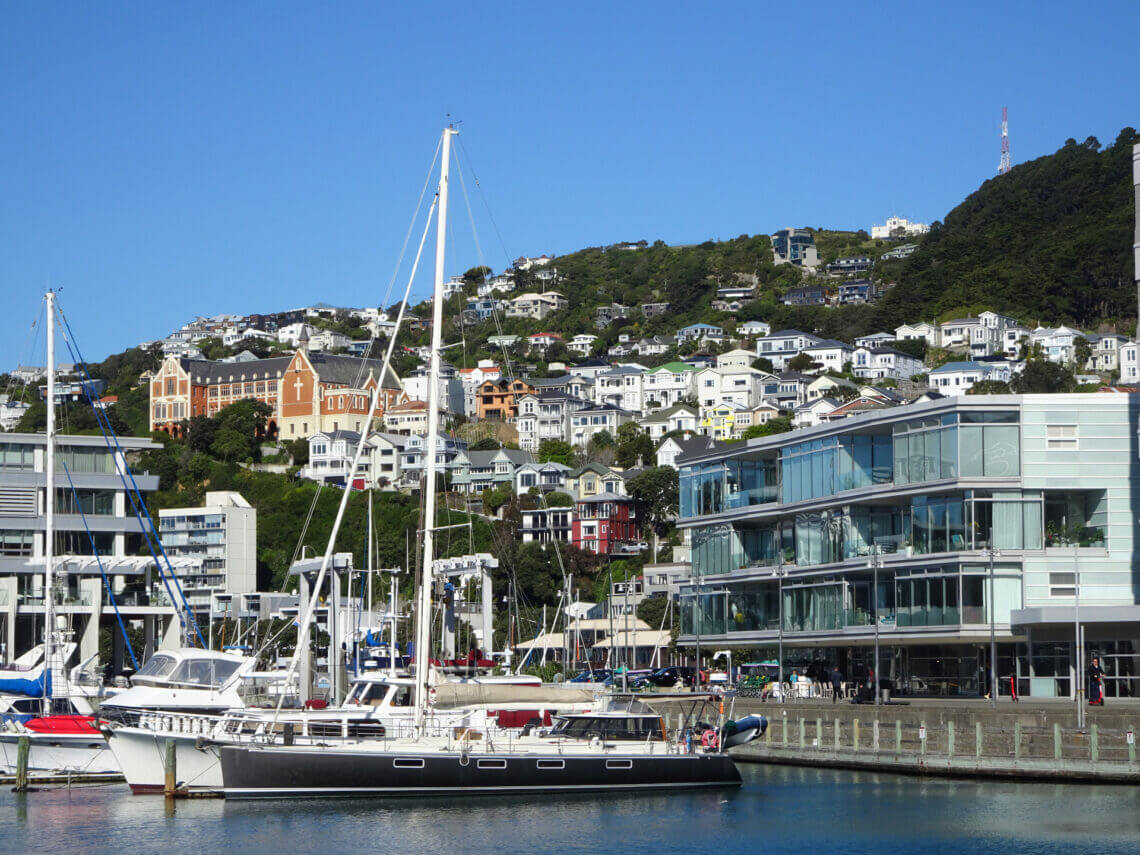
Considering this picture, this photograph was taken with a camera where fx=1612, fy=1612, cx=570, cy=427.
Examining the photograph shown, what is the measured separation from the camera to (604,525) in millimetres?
154375

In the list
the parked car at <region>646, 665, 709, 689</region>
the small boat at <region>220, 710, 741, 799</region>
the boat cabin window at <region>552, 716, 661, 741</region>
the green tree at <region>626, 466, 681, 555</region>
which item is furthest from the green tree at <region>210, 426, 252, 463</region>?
the boat cabin window at <region>552, 716, 661, 741</region>

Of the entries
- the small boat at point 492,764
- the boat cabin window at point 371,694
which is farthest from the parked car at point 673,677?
the boat cabin window at point 371,694

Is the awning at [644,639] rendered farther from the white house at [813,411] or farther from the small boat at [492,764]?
the white house at [813,411]

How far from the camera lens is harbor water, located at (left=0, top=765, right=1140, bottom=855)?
3847 centimetres

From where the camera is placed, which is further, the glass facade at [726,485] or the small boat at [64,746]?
the glass facade at [726,485]

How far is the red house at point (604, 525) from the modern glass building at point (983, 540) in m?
89.0

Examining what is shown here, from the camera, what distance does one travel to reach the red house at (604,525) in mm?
154125

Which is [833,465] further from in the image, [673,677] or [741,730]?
[673,677]

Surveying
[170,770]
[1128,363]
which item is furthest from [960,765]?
[1128,363]

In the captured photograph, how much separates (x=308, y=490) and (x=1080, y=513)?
121594mm

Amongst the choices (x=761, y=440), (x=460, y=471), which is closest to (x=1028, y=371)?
(x=460, y=471)

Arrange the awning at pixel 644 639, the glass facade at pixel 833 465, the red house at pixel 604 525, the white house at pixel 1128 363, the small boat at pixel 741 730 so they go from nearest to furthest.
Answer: the small boat at pixel 741 730 → the glass facade at pixel 833 465 → the awning at pixel 644 639 → the red house at pixel 604 525 → the white house at pixel 1128 363

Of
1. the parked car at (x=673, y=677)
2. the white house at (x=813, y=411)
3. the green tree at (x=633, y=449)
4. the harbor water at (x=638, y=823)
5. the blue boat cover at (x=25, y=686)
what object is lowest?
the harbor water at (x=638, y=823)

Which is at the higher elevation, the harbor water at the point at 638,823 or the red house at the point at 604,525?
the red house at the point at 604,525
